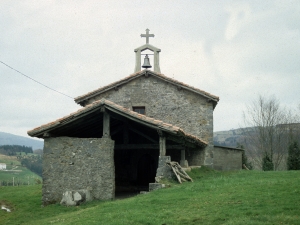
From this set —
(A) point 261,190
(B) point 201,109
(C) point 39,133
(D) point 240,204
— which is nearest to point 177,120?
(B) point 201,109

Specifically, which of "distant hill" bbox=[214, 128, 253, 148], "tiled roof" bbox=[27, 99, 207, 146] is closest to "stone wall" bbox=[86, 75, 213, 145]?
"tiled roof" bbox=[27, 99, 207, 146]

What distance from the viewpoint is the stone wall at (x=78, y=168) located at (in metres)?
13.8

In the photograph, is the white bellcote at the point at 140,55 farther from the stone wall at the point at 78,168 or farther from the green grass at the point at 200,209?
the green grass at the point at 200,209

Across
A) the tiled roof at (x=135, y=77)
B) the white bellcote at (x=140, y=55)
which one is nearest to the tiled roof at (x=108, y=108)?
the tiled roof at (x=135, y=77)

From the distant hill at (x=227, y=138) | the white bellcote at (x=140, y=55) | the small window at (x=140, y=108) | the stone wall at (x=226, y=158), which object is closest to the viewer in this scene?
the small window at (x=140, y=108)

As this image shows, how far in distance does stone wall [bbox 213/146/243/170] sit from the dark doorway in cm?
394

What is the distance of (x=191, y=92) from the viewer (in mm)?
21234

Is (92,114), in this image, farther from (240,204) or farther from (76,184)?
(240,204)

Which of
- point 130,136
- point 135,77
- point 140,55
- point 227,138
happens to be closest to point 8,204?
point 130,136

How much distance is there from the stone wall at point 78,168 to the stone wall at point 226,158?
10431mm

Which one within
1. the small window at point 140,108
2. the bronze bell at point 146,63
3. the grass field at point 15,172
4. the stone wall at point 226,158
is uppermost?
the bronze bell at point 146,63

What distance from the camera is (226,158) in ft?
77.5

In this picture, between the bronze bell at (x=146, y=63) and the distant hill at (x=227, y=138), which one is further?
the distant hill at (x=227, y=138)

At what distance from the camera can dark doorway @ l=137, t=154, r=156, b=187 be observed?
2120cm
